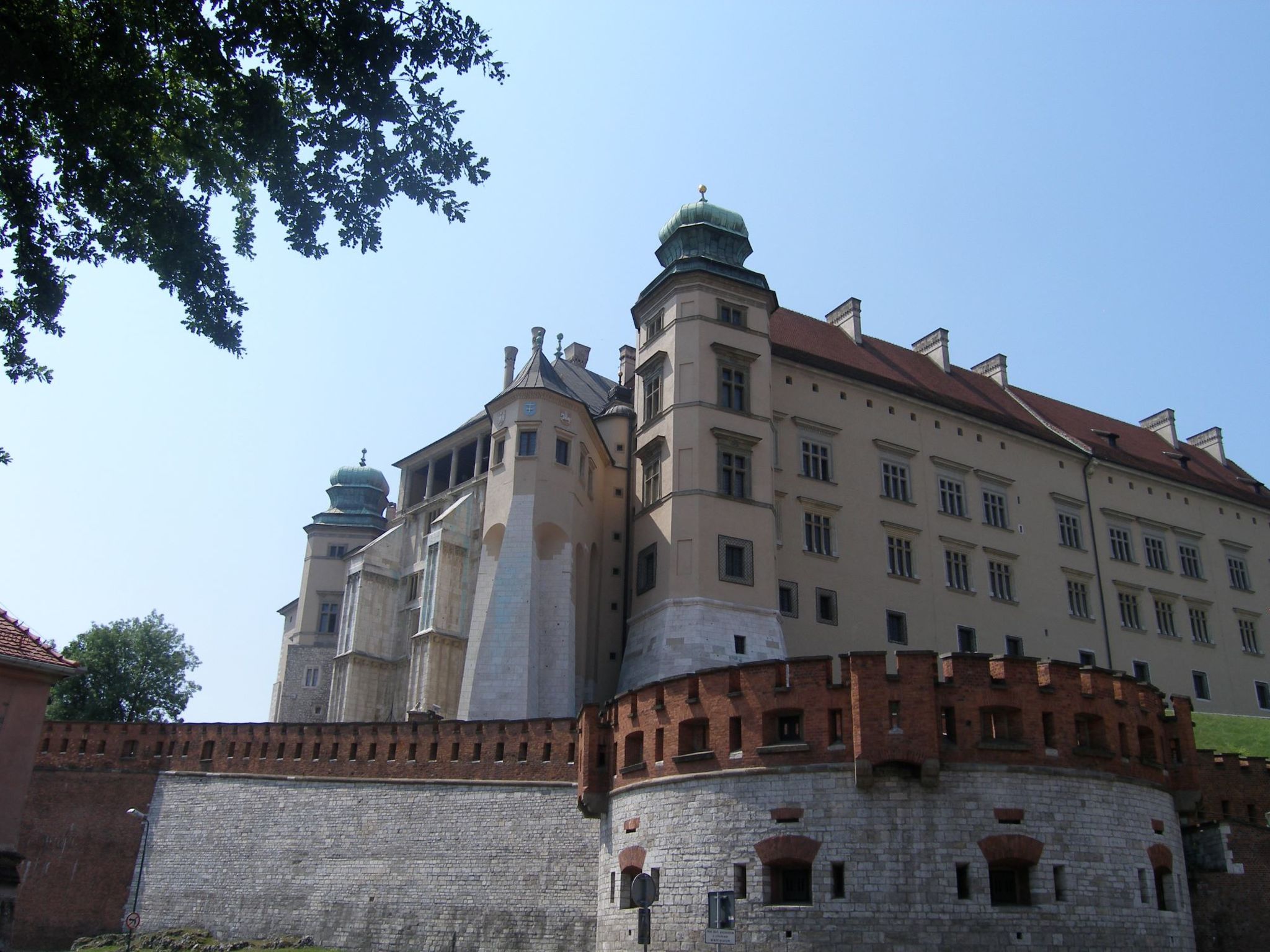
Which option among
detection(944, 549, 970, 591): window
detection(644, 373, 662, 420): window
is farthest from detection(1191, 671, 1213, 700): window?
detection(644, 373, 662, 420): window

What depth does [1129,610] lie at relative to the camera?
172 ft

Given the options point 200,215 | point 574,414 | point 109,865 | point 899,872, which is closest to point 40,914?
point 109,865

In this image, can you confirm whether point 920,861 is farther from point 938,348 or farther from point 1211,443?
point 1211,443

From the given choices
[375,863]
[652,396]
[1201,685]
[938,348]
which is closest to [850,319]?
[938,348]

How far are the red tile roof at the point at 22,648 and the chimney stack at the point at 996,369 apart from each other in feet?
155

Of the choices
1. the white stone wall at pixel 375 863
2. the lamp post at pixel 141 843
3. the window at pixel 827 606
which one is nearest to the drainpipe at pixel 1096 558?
the window at pixel 827 606

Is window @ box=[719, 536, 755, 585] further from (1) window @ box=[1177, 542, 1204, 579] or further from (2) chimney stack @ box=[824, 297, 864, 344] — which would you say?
(1) window @ box=[1177, 542, 1204, 579]

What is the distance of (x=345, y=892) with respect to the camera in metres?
32.2

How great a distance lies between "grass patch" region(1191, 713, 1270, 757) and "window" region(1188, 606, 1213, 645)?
296 inches

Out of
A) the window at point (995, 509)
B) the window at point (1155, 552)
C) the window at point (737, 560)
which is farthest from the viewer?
the window at point (1155, 552)

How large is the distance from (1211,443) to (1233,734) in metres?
30.7

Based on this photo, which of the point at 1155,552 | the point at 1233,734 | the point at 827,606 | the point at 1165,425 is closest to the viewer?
the point at 1233,734

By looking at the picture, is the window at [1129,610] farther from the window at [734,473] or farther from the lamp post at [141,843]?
the lamp post at [141,843]

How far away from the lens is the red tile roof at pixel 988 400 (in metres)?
48.5
